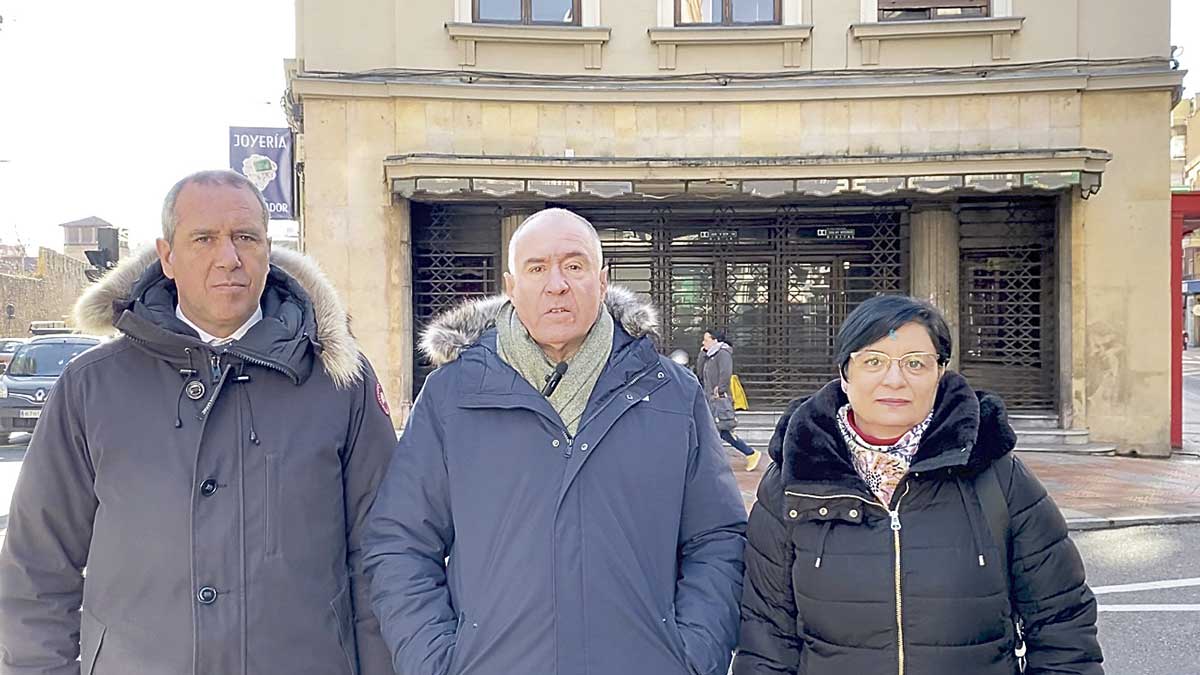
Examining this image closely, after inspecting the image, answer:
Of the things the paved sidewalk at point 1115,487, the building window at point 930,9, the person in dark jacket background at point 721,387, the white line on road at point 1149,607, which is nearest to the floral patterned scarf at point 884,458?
the white line on road at point 1149,607

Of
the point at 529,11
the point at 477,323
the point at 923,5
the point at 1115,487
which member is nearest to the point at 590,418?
the point at 477,323

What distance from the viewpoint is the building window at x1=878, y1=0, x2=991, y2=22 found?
41.2 feet

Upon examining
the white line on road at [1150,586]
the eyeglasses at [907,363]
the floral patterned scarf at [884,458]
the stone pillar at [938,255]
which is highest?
the stone pillar at [938,255]

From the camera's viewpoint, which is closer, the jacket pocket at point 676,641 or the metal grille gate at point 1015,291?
the jacket pocket at point 676,641

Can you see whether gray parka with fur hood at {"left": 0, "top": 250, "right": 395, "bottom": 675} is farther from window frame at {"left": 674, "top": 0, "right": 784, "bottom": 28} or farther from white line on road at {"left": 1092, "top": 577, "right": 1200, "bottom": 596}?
window frame at {"left": 674, "top": 0, "right": 784, "bottom": 28}

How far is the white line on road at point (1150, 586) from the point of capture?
257 inches

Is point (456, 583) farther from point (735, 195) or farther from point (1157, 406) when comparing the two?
point (1157, 406)

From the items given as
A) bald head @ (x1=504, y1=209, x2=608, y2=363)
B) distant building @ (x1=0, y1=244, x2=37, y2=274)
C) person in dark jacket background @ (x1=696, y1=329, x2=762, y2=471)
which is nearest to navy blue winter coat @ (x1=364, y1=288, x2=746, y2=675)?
bald head @ (x1=504, y1=209, x2=608, y2=363)

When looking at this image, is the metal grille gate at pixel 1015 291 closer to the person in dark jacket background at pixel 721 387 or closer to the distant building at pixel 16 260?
the person in dark jacket background at pixel 721 387

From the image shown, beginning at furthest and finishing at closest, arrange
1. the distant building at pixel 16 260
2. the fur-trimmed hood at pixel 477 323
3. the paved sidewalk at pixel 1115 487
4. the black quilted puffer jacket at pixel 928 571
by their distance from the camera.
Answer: the distant building at pixel 16 260, the paved sidewalk at pixel 1115 487, the fur-trimmed hood at pixel 477 323, the black quilted puffer jacket at pixel 928 571

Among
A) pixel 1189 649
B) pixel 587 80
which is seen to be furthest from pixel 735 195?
pixel 1189 649

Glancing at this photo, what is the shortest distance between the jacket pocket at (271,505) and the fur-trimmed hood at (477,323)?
513 millimetres

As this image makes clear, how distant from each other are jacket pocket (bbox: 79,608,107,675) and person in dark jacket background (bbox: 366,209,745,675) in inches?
27.3

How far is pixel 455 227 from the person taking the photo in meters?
12.9
